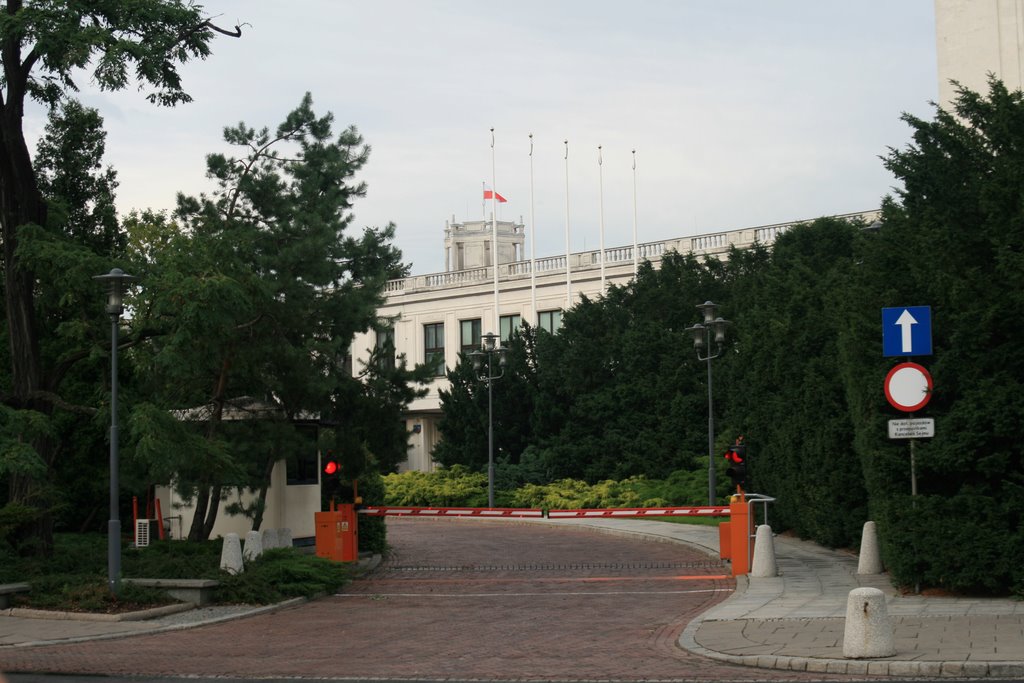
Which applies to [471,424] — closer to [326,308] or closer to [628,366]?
[628,366]

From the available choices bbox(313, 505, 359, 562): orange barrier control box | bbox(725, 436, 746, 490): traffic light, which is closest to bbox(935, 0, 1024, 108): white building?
bbox(725, 436, 746, 490): traffic light

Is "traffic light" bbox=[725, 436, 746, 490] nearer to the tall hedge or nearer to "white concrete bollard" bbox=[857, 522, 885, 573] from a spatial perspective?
the tall hedge

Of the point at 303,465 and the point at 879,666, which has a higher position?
the point at 303,465

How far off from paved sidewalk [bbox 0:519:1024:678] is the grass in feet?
1.76

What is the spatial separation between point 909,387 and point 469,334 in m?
56.0

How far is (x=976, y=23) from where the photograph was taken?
2986 cm

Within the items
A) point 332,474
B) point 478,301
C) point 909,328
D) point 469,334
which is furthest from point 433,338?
point 909,328

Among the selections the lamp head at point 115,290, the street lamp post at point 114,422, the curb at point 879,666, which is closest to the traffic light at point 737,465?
the street lamp post at point 114,422

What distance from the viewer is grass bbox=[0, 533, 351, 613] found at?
1802 centimetres

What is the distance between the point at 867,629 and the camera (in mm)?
11586

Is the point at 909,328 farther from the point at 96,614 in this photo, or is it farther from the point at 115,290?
the point at 96,614

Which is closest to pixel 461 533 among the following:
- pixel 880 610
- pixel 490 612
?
pixel 490 612

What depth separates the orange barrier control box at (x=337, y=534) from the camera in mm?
24266

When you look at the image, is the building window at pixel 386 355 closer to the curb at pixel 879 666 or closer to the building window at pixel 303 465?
the building window at pixel 303 465
